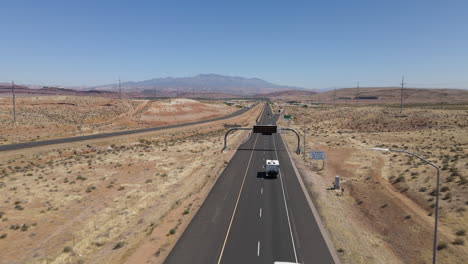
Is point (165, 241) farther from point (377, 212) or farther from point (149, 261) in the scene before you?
point (377, 212)

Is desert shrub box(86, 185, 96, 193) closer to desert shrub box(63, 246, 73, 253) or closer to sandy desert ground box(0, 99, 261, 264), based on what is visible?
sandy desert ground box(0, 99, 261, 264)

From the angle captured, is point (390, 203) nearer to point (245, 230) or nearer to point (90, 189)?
point (245, 230)

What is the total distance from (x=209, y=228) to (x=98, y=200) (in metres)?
17.6

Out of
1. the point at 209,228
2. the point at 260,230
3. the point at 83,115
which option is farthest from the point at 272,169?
the point at 83,115

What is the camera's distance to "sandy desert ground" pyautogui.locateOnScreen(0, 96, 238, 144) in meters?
90.6

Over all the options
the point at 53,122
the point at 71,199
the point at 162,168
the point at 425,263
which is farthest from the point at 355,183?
the point at 53,122

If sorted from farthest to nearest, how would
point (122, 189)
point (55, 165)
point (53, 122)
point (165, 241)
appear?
point (53, 122) < point (55, 165) < point (122, 189) < point (165, 241)

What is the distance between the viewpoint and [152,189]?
4088cm

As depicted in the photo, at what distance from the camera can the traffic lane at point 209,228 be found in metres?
22.6

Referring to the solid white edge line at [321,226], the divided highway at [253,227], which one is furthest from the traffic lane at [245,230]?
the solid white edge line at [321,226]

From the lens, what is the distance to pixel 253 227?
90.7 feet

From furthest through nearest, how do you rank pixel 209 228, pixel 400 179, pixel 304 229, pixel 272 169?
pixel 272 169 → pixel 400 179 → pixel 209 228 → pixel 304 229

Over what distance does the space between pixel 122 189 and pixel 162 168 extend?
41.2 ft

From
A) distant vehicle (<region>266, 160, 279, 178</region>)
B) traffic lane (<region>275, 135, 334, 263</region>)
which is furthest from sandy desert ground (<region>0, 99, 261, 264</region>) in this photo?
traffic lane (<region>275, 135, 334, 263</region>)
